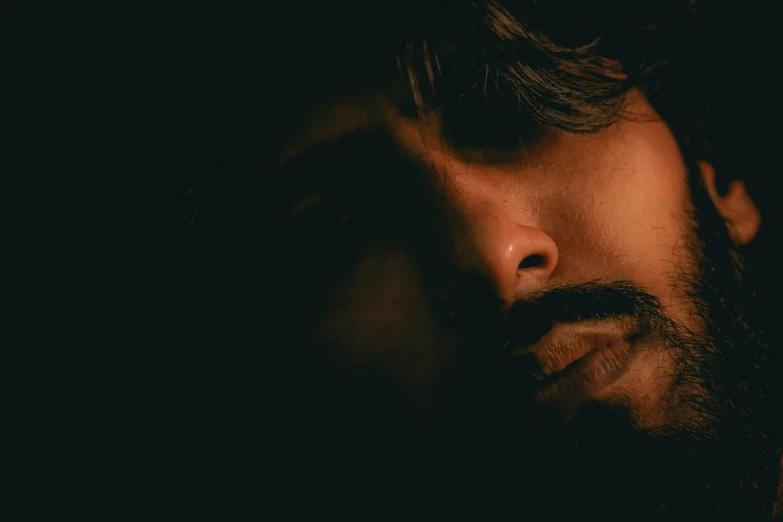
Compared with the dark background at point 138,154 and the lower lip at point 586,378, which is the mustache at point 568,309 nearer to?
the lower lip at point 586,378

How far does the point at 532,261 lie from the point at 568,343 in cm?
15

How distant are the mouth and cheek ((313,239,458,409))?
Result: 15 cm

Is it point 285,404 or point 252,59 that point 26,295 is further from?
point 252,59

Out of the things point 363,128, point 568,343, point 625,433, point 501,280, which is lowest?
point 625,433

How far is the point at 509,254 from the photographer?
2.47ft

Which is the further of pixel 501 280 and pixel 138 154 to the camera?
pixel 138 154

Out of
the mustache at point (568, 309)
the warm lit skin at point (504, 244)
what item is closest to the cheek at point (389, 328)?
the warm lit skin at point (504, 244)

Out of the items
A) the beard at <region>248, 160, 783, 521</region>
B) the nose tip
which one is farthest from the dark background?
the nose tip

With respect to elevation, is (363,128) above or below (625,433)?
above

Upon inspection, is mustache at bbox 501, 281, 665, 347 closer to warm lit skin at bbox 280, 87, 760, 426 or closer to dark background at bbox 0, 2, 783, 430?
warm lit skin at bbox 280, 87, 760, 426

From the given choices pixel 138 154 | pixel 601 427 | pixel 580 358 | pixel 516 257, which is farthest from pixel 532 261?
pixel 138 154

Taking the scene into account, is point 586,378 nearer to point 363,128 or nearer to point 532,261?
point 532,261

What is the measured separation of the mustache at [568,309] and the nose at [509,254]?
3 centimetres

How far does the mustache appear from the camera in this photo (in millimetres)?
772
